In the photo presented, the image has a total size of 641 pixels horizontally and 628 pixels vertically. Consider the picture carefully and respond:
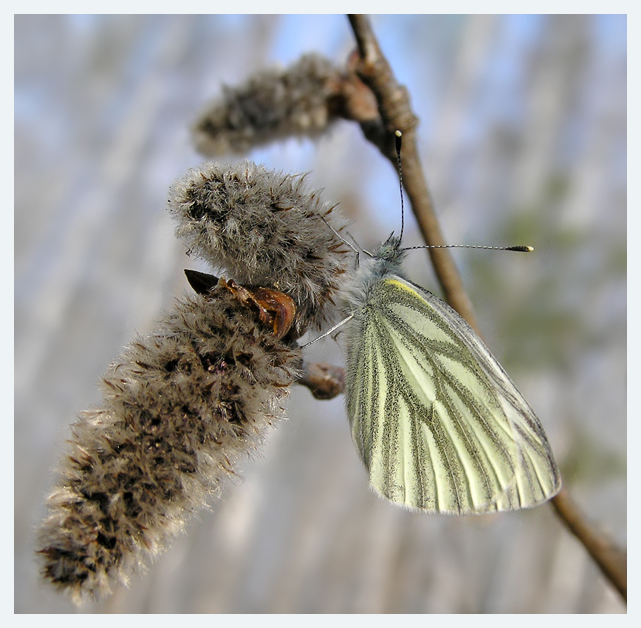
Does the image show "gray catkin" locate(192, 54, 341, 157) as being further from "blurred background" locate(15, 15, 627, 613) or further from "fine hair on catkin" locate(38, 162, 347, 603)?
"blurred background" locate(15, 15, 627, 613)

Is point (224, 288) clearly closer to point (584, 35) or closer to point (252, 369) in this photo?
point (252, 369)

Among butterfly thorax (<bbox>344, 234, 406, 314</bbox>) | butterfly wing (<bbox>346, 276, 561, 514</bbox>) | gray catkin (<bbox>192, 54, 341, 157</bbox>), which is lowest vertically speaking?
butterfly wing (<bbox>346, 276, 561, 514</bbox>)

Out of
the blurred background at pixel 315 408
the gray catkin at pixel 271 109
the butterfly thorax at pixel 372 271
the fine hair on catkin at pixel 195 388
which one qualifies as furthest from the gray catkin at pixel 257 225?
the blurred background at pixel 315 408

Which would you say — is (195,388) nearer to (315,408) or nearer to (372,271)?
(372,271)

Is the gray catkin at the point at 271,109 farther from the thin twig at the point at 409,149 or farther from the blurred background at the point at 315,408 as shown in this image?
the blurred background at the point at 315,408

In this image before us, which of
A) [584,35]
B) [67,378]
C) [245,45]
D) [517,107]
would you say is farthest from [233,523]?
[584,35]

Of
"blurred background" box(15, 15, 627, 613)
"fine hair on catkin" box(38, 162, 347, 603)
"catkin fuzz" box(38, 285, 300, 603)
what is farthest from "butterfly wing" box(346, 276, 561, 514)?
"blurred background" box(15, 15, 627, 613)
